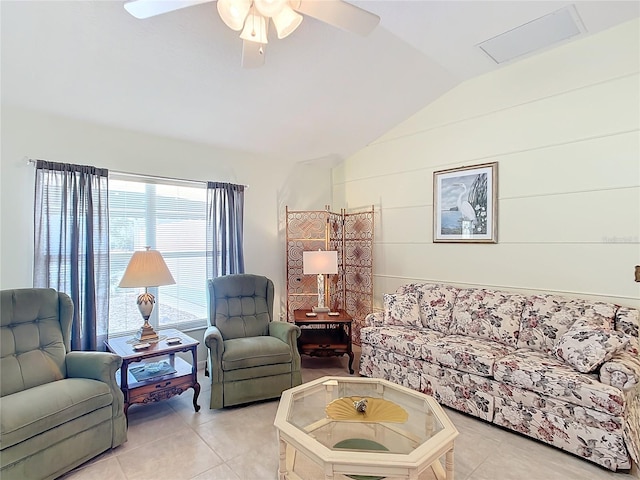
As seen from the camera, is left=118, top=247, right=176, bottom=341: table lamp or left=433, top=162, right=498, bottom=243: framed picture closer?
left=118, top=247, right=176, bottom=341: table lamp

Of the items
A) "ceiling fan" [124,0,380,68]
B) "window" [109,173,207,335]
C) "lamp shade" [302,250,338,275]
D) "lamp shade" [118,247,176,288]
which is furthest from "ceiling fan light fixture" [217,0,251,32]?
"lamp shade" [302,250,338,275]

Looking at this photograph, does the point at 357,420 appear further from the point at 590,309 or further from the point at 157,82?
the point at 157,82

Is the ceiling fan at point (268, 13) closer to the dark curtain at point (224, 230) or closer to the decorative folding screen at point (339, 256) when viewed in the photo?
the dark curtain at point (224, 230)

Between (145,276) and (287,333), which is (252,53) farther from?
(287,333)

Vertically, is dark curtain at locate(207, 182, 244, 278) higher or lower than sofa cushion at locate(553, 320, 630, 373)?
higher

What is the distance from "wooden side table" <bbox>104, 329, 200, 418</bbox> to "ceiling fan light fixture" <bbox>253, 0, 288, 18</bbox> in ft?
8.15

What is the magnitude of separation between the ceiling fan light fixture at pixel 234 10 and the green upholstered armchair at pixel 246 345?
2284 mm

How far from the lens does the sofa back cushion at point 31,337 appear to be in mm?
2252

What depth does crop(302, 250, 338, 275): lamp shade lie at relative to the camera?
399 centimetres

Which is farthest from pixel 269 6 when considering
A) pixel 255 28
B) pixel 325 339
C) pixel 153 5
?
pixel 325 339

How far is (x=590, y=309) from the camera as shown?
2.72m

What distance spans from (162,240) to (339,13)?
280 cm

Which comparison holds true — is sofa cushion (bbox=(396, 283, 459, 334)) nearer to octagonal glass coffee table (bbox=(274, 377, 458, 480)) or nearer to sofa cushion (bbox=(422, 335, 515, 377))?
sofa cushion (bbox=(422, 335, 515, 377))

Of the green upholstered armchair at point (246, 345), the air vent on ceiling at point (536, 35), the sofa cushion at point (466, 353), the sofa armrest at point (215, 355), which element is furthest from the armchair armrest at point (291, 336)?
the air vent on ceiling at point (536, 35)
